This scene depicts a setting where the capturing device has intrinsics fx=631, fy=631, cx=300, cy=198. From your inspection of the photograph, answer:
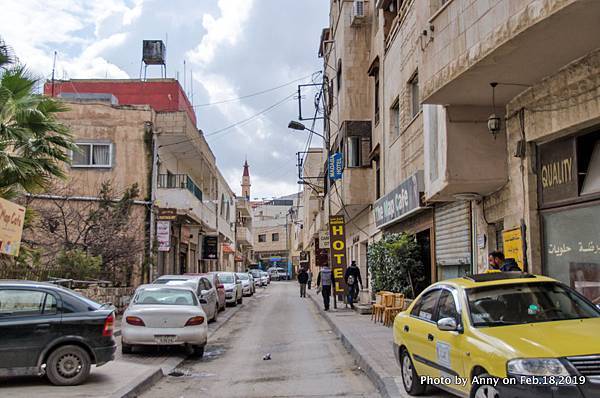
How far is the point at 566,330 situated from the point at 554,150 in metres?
5.23

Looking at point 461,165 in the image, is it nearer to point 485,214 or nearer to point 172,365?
point 485,214

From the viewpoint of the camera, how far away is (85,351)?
9.36 m

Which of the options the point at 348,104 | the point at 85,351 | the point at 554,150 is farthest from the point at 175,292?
the point at 348,104

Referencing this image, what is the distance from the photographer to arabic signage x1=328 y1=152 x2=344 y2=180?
26980 mm

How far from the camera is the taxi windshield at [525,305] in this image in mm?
6719

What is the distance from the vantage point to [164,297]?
13.7 metres

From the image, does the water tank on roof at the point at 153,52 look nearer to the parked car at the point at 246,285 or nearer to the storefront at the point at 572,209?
the parked car at the point at 246,285

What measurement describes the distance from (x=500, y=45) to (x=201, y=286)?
518 inches

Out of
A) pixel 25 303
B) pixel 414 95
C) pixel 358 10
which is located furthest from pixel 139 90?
pixel 25 303

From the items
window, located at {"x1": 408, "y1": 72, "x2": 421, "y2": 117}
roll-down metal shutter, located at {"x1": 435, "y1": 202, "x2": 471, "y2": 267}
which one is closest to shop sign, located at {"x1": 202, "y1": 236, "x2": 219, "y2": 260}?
window, located at {"x1": 408, "y1": 72, "x2": 421, "y2": 117}

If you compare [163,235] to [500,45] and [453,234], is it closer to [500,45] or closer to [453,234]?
[453,234]

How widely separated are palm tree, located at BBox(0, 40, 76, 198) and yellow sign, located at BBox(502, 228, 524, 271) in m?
9.63

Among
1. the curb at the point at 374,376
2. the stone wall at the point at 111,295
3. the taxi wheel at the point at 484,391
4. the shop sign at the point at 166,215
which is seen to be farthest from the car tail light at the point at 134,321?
the shop sign at the point at 166,215

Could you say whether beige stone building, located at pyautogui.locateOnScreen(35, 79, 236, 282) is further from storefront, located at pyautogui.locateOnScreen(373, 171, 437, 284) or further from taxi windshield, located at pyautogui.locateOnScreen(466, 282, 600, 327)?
taxi windshield, located at pyautogui.locateOnScreen(466, 282, 600, 327)
